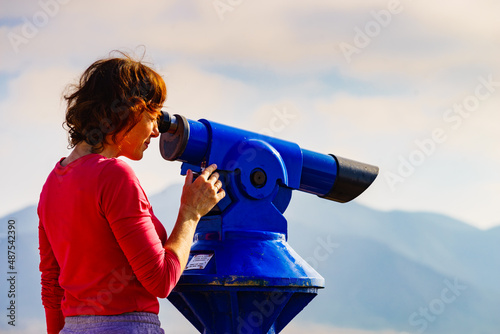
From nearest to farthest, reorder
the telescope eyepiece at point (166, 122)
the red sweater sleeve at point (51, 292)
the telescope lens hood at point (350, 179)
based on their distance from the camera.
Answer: the red sweater sleeve at point (51, 292), the telescope eyepiece at point (166, 122), the telescope lens hood at point (350, 179)

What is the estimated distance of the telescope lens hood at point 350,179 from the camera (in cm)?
239

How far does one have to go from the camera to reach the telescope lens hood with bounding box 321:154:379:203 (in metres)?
2.39

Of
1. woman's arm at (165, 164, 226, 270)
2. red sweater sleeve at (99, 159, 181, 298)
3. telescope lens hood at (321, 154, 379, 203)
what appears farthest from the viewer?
telescope lens hood at (321, 154, 379, 203)

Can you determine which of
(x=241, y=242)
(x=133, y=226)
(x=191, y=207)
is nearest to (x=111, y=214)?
(x=133, y=226)

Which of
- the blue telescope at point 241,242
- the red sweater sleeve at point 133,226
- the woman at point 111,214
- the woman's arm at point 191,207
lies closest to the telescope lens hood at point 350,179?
the blue telescope at point 241,242

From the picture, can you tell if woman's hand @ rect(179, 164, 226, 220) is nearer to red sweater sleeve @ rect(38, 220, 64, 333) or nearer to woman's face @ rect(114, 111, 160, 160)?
woman's face @ rect(114, 111, 160, 160)

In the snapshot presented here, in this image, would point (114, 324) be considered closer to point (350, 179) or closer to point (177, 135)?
point (177, 135)

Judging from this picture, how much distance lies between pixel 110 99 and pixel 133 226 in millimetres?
367

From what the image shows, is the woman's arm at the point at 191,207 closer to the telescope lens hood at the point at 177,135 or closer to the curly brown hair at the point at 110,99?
the telescope lens hood at the point at 177,135

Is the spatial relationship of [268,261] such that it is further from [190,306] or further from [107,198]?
[107,198]

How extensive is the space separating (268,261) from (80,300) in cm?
61

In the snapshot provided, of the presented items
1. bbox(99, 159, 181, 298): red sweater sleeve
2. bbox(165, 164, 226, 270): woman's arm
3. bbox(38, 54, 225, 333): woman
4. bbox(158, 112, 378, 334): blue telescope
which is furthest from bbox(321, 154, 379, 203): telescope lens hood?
bbox(99, 159, 181, 298): red sweater sleeve

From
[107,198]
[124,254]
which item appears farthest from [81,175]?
[124,254]

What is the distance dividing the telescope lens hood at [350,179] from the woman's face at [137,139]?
885 mm
